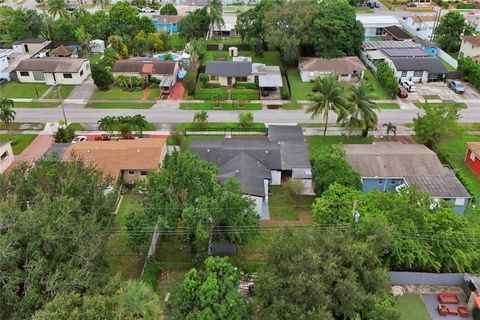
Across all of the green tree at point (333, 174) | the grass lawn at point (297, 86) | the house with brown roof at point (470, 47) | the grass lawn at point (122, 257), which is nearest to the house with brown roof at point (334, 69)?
the grass lawn at point (297, 86)

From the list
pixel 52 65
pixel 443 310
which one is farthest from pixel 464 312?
pixel 52 65

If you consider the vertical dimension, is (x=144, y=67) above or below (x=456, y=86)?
above

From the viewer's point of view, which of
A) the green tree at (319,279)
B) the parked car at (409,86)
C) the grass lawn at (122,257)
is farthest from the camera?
the parked car at (409,86)

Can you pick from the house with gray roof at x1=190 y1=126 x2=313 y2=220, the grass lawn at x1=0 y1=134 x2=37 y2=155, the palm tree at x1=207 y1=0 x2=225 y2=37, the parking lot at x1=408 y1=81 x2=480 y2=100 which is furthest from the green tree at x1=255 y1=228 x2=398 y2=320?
the palm tree at x1=207 y1=0 x2=225 y2=37

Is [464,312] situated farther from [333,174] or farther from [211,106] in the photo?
[211,106]

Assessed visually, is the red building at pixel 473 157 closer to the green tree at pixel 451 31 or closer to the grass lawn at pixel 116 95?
the green tree at pixel 451 31

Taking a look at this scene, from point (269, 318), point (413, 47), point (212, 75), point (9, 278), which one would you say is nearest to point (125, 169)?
point (9, 278)
